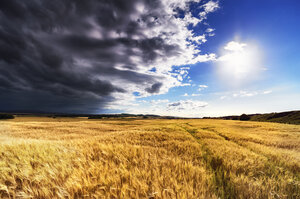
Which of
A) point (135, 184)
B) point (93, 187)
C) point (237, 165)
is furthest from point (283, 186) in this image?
point (93, 187)

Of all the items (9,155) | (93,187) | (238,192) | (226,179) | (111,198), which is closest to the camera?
(111,198)

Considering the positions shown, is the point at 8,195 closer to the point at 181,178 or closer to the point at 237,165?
the point at 181,178

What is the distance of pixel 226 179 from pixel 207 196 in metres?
1.18

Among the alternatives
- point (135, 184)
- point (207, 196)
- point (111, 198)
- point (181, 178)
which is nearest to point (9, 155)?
point (111, 198)

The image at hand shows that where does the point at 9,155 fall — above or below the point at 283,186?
above

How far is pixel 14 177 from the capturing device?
6.70 ft

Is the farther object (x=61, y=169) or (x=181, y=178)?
(x=61, y=169)

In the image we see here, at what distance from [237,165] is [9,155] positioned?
5.88m

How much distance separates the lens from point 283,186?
6.79 feet

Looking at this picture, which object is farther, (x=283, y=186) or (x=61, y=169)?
(x=61, y=169)

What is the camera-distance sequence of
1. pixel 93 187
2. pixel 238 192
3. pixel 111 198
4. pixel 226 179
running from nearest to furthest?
pixel 111 198, pixel 93 187, pixel 238 192, pixel 226 179

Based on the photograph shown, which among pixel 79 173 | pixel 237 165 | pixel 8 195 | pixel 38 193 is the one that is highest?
pixel 79 173

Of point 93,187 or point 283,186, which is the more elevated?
point 93,187

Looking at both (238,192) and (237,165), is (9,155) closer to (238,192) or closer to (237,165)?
(238,192)
